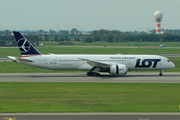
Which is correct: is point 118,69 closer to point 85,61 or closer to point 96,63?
point 96,63

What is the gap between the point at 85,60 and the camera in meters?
43.1

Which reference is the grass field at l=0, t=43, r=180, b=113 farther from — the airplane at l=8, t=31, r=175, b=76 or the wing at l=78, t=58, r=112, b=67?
the airplane at l=8, t=31, r=175, b=76

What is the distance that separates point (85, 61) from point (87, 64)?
56 centimetres

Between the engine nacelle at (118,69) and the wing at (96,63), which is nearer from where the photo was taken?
the engine nacelle at (118,69)

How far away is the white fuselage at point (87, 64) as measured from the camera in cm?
4444
